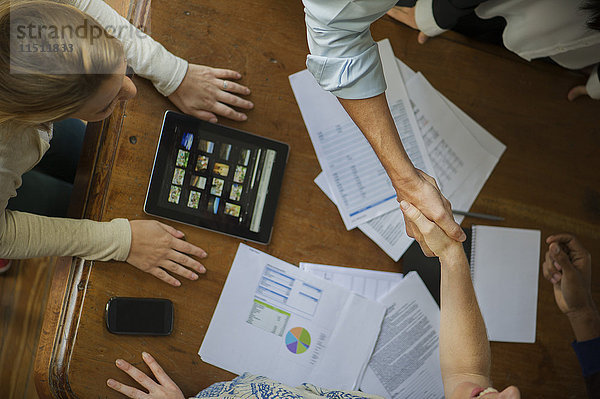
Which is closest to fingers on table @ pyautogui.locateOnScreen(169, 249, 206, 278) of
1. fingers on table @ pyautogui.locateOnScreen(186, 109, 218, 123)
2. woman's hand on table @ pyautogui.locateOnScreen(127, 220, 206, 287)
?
woman's hand on table @ pyautogui.locateOnScreen(127, 220, 206, 287)

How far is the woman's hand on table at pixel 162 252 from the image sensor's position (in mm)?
1036

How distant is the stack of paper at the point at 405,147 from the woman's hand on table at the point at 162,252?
1.08 ft

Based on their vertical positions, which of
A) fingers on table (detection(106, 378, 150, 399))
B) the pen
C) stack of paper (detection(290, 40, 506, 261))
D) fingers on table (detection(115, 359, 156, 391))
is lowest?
fingers on table (detection(106, 378, 150, 399))

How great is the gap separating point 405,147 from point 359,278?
1.09 feet

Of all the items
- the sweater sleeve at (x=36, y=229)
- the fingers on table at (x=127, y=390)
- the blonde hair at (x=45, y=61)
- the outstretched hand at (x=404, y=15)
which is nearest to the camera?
the blonde hair at (x=45, y=61)

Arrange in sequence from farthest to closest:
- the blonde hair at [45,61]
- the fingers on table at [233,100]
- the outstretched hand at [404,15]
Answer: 1. the outstretched hand at [404,15]
2. the fingers on table at [233,100]
3. the blonde hair at [45,61]

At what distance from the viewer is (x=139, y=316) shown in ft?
3.41

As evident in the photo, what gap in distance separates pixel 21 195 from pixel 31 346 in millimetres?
687

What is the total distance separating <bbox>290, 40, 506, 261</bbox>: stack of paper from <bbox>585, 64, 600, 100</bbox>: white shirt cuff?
0.87 ft

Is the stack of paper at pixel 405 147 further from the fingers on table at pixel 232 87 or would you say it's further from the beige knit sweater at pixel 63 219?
the beige knit sweater at pixel 63 219

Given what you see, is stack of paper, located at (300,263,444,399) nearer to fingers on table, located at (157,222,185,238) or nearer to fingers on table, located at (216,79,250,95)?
fingers on table, located at (157,222,185,238)

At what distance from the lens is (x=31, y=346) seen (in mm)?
1592

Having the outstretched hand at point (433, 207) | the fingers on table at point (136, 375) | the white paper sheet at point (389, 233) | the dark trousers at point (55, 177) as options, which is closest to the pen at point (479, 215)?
the white paper sheet at point (389, 233)

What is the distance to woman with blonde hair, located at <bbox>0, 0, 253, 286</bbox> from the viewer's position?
77 centimetres
